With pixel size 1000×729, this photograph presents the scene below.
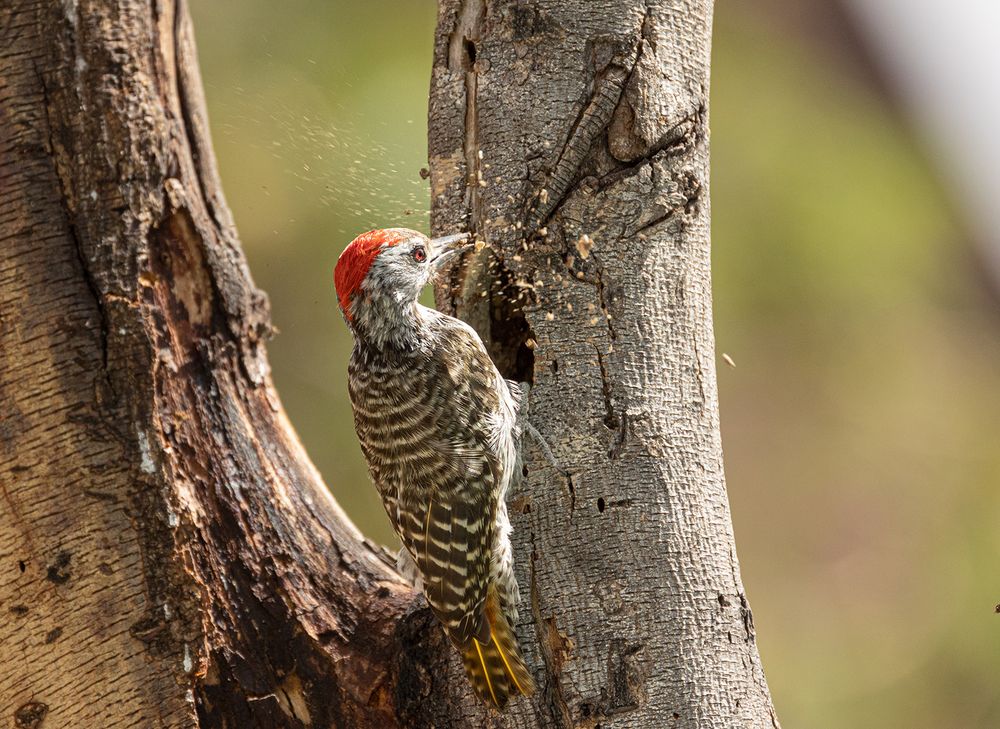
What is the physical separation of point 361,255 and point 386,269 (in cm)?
11

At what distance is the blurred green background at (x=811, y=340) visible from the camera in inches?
353

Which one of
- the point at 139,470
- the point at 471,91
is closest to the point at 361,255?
the point at 471,91

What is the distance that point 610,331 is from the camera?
11.5 ft

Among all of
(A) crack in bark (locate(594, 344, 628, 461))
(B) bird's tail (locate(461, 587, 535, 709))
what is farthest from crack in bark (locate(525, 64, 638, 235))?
(B) bird's tail (locate(461, 587, 535, 709))

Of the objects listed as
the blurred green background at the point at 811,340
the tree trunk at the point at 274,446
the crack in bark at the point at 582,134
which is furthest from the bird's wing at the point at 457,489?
the blurred green background at the point at 811,340

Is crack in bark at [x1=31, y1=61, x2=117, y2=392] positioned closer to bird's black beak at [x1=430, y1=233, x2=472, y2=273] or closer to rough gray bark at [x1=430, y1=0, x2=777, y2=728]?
bird's black beak at [x1=430, y1=233, x2=472, y2=273]

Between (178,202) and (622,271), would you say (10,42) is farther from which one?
(622,271)

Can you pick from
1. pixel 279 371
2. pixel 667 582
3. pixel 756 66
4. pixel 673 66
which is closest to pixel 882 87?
pixel 756 66

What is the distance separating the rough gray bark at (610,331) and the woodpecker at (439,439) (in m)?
0.12

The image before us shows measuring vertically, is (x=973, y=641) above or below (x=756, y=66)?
below

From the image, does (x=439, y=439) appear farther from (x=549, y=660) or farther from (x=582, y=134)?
(x=582, y=134)

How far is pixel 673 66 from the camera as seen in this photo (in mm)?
3584

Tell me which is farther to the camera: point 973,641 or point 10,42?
point 973,641

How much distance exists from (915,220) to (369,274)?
859cm
